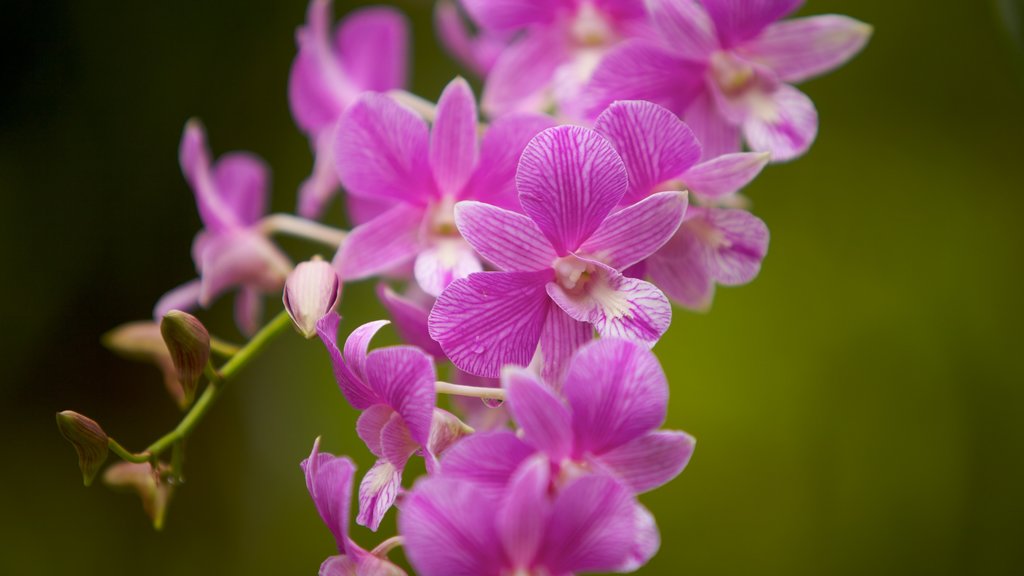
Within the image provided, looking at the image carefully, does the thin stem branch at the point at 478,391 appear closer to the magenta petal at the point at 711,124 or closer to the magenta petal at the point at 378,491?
the magenta petal at the point at 378,491

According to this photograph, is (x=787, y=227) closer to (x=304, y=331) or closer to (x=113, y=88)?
(x=304, y=331)

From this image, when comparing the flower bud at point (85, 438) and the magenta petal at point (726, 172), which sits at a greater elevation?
the magenta petal at point (726, 172)

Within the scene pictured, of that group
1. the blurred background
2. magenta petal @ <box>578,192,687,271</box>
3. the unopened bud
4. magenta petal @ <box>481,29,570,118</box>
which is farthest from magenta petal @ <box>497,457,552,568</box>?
the blurred background

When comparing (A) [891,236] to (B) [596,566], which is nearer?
(B) [596,566]

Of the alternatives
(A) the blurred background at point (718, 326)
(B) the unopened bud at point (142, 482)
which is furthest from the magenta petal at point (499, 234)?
(A) the blurred background at point (718, 326)

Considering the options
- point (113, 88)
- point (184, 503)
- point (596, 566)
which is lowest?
point (184, 503)

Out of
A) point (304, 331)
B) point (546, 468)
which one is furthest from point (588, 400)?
point (304, 331)
